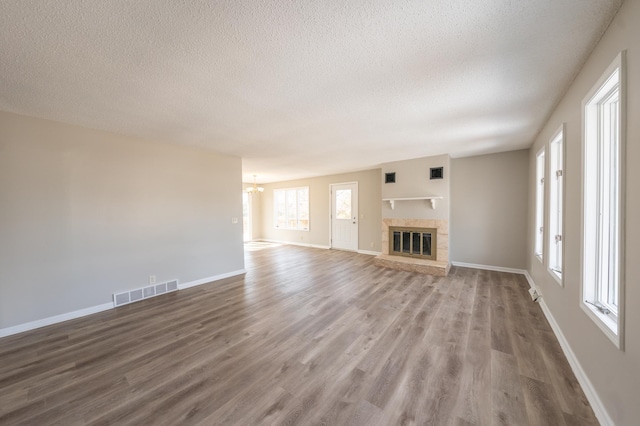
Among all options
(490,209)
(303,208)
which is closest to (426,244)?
(490,209)

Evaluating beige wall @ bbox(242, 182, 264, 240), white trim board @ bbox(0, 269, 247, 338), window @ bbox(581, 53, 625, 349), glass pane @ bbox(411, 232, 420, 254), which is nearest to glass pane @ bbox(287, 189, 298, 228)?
beige wall @ bbox(242, 182, 264, 240)

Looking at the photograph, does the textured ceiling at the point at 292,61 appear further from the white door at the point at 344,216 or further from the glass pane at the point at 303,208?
the glass pane at the point at 303,208

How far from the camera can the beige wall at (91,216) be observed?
8.79 ft

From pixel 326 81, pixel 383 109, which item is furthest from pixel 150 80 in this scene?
pixel 383 109

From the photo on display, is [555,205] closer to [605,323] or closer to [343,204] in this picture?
[605,323]

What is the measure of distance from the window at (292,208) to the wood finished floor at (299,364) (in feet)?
16.1

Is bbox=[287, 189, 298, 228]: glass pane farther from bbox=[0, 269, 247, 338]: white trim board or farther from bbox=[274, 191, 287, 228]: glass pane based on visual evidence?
bbox=[0, 269, 247, 338]: white trim board

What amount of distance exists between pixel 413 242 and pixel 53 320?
5.93 meters

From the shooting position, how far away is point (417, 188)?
17.2 ft

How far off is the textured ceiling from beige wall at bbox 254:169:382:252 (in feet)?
11.8

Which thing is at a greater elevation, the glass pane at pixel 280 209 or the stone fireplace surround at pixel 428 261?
the glass pane at pixel 280 209

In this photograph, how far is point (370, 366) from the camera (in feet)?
6.67

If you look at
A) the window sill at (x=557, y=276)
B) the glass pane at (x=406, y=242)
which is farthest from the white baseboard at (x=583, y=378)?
the glass pane at (x=406, y=242)

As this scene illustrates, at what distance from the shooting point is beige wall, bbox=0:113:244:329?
2.68 meters
